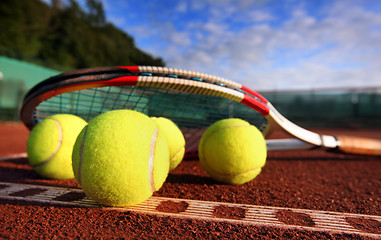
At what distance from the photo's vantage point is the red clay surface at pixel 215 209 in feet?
4.86

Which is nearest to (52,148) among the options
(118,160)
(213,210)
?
(118,160)

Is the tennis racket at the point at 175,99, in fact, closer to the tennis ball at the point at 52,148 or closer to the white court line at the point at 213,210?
the tennis ball at the point at 52,148

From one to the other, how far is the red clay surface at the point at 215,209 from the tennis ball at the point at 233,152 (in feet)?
0.42

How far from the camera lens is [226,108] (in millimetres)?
3025

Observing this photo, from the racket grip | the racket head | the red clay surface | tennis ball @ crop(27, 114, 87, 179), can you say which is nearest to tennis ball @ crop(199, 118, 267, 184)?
the red clay surface

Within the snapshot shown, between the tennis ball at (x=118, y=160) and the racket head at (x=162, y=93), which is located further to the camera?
the racket head at (x=162, y=93)

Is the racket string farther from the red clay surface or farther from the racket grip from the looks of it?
the racket grip

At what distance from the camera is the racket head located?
2.03m

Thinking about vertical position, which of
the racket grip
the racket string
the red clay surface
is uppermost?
the racket string

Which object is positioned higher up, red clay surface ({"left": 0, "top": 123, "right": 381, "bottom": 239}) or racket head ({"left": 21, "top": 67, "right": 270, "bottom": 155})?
racket head ({"left": 21, "top": 67, "right": 270, "bottom": 155})

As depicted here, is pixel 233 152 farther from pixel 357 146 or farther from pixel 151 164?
pixel 357 146

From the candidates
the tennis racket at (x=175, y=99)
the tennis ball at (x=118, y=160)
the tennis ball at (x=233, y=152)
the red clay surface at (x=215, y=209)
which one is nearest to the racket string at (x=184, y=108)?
the tennis racket at (x=175, y=99)

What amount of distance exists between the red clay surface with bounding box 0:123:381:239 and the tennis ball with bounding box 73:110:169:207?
0.51 feet

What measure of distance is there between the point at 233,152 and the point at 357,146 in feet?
6.87
